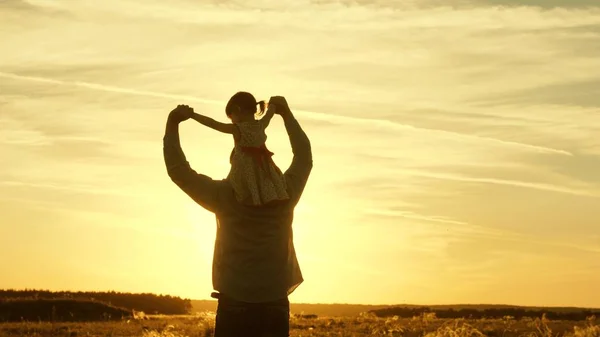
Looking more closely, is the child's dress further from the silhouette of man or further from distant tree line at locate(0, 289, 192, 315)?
distant tree line at locate(0, 289, 192, 315)

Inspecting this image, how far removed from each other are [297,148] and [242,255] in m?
1.11

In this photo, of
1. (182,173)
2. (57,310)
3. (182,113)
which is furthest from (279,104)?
(57,310)

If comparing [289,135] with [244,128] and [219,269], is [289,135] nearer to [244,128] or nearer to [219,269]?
[244,128]

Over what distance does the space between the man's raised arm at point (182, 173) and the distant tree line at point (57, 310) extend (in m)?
33.8

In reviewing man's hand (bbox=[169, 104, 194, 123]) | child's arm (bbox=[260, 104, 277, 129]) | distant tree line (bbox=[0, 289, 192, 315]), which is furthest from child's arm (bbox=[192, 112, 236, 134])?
distant tree line (bbox=[0, 289, 192, 315])

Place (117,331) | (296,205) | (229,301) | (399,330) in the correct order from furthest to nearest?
(117,331)
(399,330)
(296,205)
(229,301)

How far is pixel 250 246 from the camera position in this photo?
6699 millimetres

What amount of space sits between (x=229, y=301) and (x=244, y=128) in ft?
4.16

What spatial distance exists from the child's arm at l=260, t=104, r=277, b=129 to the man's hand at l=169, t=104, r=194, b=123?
22.8 inches

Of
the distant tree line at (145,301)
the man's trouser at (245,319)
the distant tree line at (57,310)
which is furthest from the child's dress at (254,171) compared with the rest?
the distant tree line at (145,301)

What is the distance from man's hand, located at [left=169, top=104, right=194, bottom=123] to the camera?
6.62 meters

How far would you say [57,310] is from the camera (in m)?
42.6

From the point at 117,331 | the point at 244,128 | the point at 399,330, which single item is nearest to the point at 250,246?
the point at 244,128

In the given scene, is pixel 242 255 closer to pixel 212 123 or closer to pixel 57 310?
pixel 212 123
